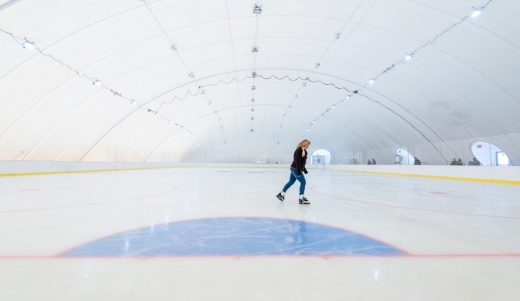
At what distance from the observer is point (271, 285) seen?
2.40m

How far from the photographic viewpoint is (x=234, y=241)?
372 cm

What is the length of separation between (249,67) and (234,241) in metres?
21.0

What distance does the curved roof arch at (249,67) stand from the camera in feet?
44.3

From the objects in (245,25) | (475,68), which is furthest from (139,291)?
(475,68)

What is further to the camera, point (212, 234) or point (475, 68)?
point (475, 68)

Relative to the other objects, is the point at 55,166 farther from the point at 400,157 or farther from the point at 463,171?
the point at 400,157

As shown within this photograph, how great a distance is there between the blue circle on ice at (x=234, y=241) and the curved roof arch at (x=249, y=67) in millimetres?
11896

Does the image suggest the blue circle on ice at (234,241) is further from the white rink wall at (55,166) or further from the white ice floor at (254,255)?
the white rink wall at (55,166)

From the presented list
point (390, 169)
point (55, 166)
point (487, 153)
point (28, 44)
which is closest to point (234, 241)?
point (28, 44)

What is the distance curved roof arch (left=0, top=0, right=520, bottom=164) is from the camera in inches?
532

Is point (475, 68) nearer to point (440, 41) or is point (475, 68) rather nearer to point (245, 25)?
point (440, 41)

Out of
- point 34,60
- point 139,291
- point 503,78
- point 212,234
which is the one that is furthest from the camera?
point 503,78

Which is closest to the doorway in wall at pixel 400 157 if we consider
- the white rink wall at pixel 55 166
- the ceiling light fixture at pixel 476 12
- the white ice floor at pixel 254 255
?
the ceiling light fixture at pixel 476 12

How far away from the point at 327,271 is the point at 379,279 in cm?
46
